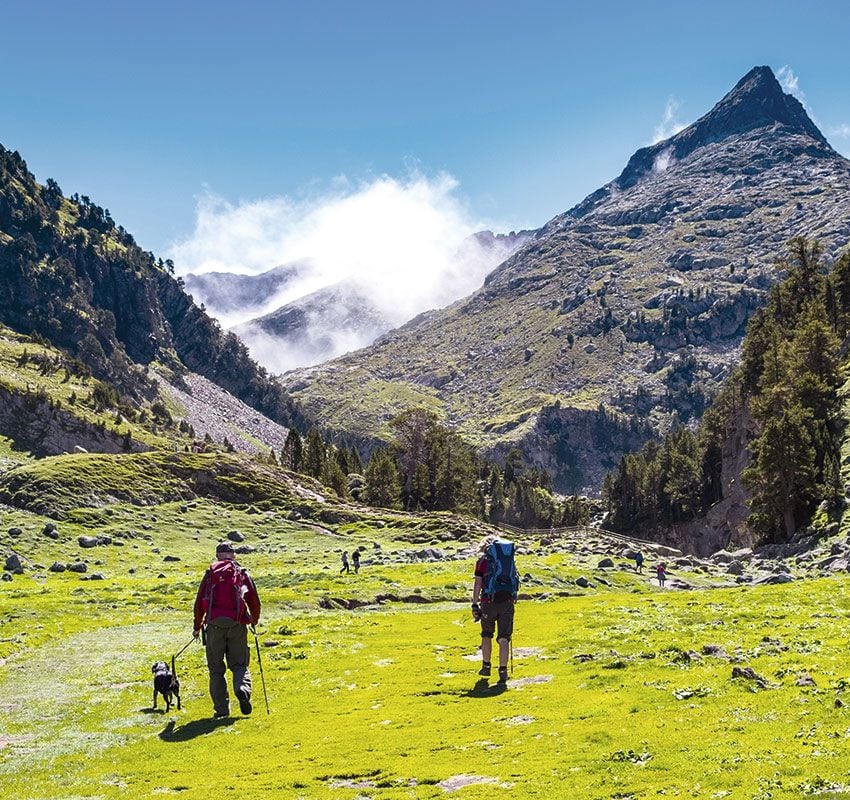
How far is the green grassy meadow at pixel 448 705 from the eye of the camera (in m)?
14.5

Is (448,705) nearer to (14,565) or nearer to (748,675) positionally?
(748,675)

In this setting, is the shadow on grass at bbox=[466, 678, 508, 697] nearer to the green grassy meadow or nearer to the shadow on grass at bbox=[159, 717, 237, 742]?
the green grassy meadow

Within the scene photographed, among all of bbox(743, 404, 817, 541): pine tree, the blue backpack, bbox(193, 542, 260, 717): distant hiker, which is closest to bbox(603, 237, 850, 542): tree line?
bbox(743, 404, 817, 541): pine tree

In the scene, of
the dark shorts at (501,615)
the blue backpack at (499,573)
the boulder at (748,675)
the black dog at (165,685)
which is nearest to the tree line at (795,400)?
the blue backpack at (499,573)

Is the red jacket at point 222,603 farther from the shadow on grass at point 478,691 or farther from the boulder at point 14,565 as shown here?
the boulder at point 14,565

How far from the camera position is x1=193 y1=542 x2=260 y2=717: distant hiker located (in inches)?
853

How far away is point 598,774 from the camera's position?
14.2 metres

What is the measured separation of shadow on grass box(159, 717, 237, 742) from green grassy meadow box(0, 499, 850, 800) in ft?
0.29

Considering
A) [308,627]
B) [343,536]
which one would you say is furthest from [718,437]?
[308,627]

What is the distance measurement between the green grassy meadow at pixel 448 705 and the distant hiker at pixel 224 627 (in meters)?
0.76

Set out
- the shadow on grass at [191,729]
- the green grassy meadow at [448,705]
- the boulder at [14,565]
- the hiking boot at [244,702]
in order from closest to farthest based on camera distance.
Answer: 1. the green grassy meadow at [448,705]
2. the shadow on grass at [191,729]
3. the hiking boot at [244,702]
4. the boulder at [14,565]

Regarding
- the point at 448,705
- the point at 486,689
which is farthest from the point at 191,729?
the point at 486,689

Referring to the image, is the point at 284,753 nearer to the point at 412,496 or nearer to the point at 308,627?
the point at 308,627

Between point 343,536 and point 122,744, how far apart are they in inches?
3388
